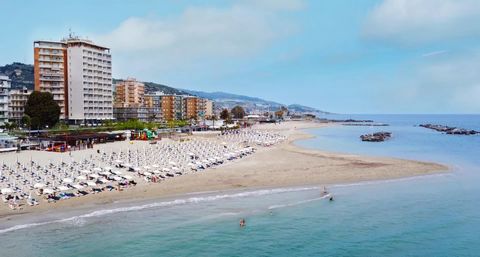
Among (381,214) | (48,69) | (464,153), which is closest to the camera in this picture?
(381,214)

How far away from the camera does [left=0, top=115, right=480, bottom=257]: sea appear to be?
2161cm

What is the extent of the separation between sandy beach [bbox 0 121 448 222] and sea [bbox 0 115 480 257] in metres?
2.04

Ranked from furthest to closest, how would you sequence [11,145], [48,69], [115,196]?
[48,69]
[11,145]
[115,196]

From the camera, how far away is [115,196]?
1208 inches

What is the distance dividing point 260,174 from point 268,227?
16.6 metres

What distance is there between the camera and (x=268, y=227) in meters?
25.4

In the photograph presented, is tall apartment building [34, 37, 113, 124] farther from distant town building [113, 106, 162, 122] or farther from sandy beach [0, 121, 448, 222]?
sandy beach [0, 121, 448, 222]

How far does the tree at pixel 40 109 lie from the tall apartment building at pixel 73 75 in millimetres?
12127

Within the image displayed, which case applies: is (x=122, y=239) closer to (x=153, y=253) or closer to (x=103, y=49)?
(x=153, y=253)

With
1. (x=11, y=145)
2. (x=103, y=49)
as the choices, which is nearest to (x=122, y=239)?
(x=11, y=145)

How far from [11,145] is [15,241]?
36021mm

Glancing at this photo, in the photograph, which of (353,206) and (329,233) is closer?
(329,233)

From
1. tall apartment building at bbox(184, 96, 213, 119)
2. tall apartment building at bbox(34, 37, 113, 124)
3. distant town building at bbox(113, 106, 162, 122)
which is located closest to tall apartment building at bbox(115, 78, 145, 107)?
tall apartment building at bbox(184, 96, 213, 119)

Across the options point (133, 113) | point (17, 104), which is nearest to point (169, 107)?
point (133, 113)
